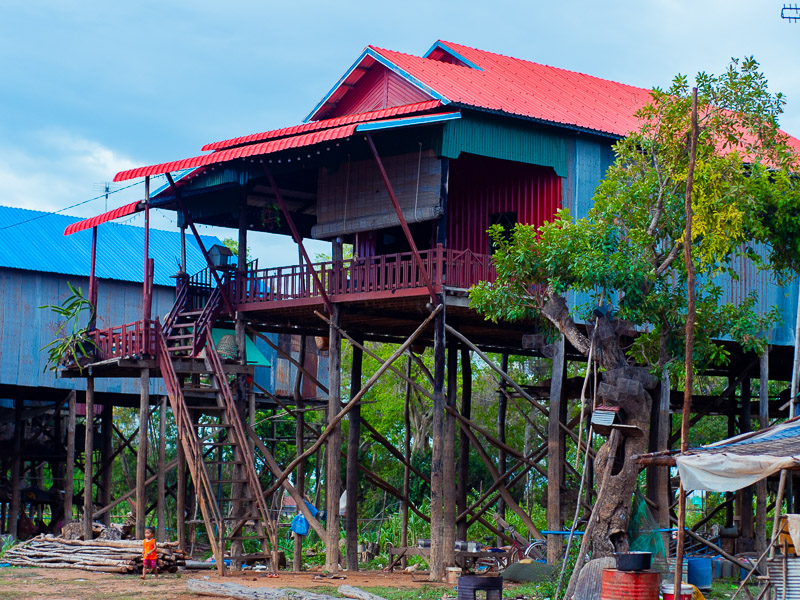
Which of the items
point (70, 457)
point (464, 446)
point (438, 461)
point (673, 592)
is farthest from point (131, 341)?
point (673, 592)

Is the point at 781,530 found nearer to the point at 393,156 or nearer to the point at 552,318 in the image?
the point at 552,318

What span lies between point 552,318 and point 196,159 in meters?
8.17

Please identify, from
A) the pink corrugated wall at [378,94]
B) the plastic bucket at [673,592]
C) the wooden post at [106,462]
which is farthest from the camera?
the wooden post at [106,462]

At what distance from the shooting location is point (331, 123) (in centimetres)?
2266

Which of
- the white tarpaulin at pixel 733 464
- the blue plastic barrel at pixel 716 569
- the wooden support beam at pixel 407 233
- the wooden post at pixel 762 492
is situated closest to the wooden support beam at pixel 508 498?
the blue plastic barrel at pixel 716 569

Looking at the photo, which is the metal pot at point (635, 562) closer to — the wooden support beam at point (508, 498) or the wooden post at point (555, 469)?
the wooden post at point (555, 469)

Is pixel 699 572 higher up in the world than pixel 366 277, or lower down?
lower down

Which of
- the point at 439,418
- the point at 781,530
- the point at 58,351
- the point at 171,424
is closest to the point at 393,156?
the point at 439,418

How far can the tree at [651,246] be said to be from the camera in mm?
18609

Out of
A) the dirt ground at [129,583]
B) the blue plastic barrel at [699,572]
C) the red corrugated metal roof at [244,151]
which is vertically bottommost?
the dirt ground at [129,583]

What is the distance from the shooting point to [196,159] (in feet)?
77.0

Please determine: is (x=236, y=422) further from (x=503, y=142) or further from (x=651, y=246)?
(x=651, y=246)

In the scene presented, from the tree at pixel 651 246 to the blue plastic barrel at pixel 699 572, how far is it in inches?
51.6

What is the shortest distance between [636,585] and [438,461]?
7.55 meters
